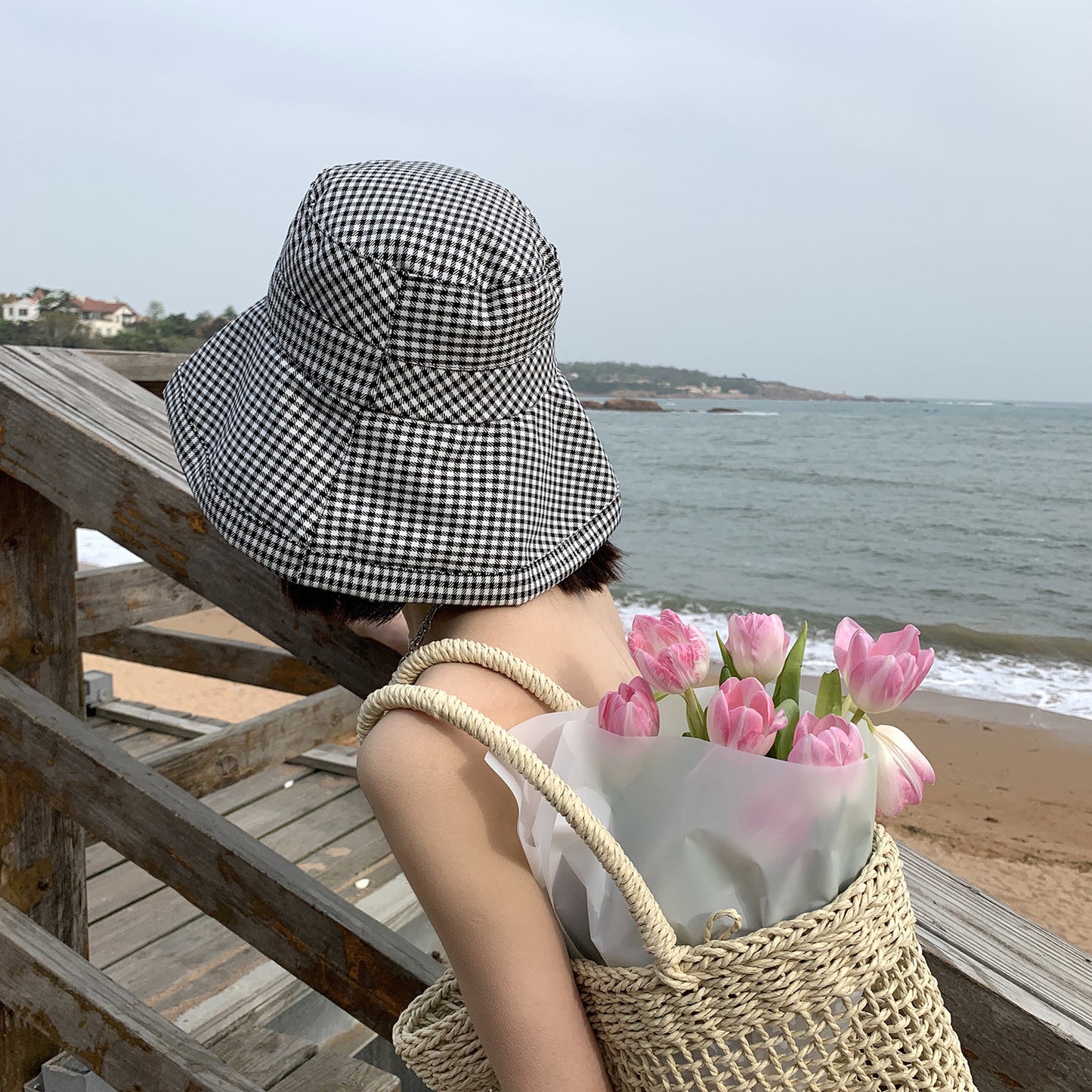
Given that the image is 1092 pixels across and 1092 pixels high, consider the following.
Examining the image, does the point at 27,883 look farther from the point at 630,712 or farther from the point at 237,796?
the point at 237,796

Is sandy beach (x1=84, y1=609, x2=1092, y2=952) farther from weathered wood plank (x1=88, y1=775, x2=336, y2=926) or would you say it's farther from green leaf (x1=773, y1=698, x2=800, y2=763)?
green leaf (x1=773, y1=698, x2=800, y2=763)

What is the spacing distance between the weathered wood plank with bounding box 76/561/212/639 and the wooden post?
1.04m

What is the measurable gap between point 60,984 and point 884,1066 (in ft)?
4.32

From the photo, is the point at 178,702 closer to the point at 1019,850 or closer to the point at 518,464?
the point at 1019,850

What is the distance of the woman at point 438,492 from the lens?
82cm

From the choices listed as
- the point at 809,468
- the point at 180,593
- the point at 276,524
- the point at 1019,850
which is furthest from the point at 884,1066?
the point at 809,468

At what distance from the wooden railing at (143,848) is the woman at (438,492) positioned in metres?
0.29

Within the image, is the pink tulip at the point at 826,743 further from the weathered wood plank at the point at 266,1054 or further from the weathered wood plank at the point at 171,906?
the weathered wood plank at the point at 171,906

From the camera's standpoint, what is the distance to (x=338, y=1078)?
198cm

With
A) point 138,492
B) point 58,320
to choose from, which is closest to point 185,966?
point 138,492

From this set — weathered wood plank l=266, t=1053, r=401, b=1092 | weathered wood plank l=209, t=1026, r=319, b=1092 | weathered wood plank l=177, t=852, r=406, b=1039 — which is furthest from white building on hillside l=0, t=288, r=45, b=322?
weathered wood plank l=266, t=1053, r=401, b=1092

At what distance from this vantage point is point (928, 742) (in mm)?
7188

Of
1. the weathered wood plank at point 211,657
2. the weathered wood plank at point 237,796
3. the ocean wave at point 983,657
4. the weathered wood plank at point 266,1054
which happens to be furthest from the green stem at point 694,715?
the ocean wave at point 983,657

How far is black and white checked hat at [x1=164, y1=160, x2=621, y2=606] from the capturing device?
862mm
